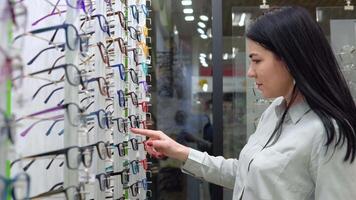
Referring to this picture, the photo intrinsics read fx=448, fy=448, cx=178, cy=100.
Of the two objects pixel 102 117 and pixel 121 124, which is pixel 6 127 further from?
pixel 121 124

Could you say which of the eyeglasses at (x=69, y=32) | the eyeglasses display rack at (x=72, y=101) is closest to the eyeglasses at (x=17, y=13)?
the eyeglasses display rack at (x=72, y=101)

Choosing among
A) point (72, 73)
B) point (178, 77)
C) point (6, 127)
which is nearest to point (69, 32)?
point (72, 73)

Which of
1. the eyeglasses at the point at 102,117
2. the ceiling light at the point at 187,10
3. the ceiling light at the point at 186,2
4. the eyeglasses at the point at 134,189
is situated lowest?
the eyeglasses at the point at 134,189

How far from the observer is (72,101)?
3.79ft

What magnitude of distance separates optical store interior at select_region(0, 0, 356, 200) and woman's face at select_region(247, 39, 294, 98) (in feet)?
1.74

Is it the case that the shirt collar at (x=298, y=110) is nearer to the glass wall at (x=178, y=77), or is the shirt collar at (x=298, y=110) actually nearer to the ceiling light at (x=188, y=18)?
the glass wall at (x=178, y=77)

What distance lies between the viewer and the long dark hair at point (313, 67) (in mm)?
1439

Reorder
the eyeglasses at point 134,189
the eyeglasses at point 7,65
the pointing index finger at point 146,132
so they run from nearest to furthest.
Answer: the eyeglasses at point 7,65 → the pointing index finger at point 146,132 → the eyeglasses at point 134,189

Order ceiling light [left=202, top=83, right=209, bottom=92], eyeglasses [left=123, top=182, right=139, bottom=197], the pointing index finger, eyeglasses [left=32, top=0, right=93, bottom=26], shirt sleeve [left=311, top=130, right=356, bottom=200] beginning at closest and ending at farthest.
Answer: eyeglasses [left=32, top=0, right=93, bottom=26] < shirt sleeve [left=311, top=130, right=356, bottom=200] < the pointing index finger < eyeglasses [left=123, top=182, right=139, bottom=197] < ceiling light [left=202, top=83, right=209, bottom=92]

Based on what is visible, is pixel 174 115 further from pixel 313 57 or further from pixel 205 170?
pixel 313 57

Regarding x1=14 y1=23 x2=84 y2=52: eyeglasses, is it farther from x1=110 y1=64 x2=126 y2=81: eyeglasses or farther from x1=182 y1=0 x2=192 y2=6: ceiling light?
x1=182 y1=0 x2=192 y2=6: ceiling light

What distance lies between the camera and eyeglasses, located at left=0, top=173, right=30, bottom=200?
2.93ft

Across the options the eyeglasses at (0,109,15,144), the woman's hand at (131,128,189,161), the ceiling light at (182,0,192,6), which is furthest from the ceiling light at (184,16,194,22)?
the eyeglasses at (0,109,15,144)

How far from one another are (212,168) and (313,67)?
0.69 meters
